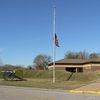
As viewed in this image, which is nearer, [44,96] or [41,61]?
[44,96]

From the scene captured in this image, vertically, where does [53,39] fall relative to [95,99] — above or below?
above

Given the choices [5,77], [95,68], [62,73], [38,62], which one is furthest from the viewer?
[38,62]

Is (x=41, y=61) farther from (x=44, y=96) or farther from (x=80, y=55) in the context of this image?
(x=44, y=96)

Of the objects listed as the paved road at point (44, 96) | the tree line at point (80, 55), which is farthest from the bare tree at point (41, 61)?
the paved road at point (44, 96)

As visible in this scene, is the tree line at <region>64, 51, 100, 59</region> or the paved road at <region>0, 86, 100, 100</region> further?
the tree line at <region>64, 51, 100, 59</region>

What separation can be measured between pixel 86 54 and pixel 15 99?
125609 millimetres

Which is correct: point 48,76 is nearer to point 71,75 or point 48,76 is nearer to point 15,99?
point 71,75

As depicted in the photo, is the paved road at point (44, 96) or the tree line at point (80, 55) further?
the tree line at point (80, 55)

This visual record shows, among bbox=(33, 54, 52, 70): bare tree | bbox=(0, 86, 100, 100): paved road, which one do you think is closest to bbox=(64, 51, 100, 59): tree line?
bbox=(33, 54, 52, 70): bare tree

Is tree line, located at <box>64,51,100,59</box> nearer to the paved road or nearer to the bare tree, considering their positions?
the bare tree

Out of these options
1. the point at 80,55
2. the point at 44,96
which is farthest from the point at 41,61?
the point at 44,96

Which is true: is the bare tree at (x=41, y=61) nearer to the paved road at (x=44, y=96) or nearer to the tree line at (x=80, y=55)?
the tree line at (x=80, y=55)

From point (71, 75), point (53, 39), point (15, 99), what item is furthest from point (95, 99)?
point (71, 75)

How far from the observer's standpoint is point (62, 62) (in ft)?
289
